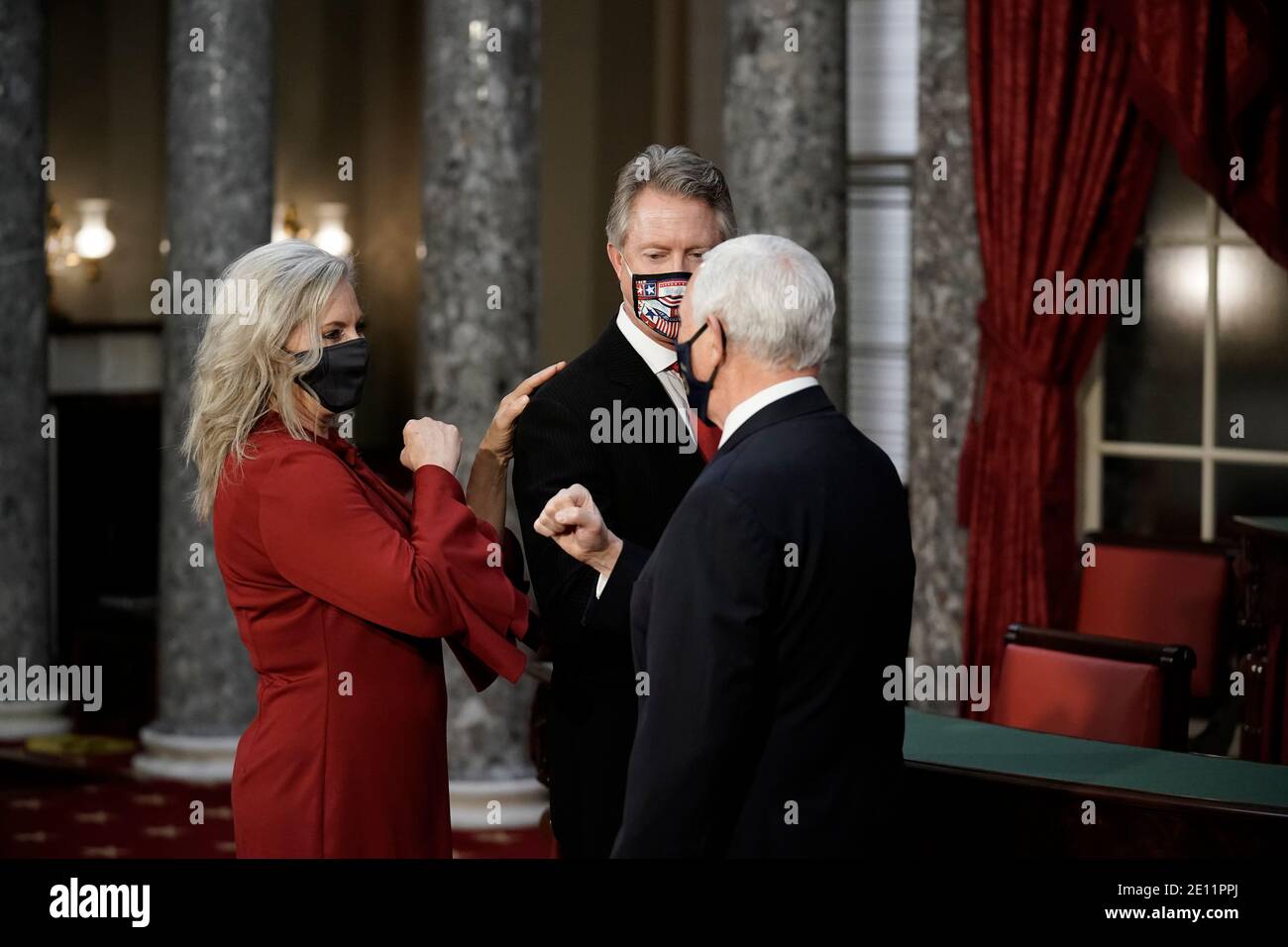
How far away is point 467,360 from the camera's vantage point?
5.69m

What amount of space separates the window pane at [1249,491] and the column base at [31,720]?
198 inches

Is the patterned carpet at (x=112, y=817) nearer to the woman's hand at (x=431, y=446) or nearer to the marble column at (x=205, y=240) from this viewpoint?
the marble column at (x=205, y=240)

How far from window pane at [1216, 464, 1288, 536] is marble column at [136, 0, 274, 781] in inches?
144

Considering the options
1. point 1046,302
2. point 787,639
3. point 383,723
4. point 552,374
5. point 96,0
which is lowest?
point 383,723

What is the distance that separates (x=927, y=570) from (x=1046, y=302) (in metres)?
1.06

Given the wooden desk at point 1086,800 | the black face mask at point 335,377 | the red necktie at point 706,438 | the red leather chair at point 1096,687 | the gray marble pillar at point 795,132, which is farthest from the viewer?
the gray marble pillar at point 795,132

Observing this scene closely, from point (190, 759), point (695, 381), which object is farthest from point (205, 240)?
point (695, 381)

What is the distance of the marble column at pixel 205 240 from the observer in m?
6.33

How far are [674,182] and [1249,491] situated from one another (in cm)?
383

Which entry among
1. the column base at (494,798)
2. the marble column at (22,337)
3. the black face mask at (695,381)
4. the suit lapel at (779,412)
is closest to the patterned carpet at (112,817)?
the column base at (494,798)

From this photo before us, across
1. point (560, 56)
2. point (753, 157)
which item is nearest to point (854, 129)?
point (753, 157)

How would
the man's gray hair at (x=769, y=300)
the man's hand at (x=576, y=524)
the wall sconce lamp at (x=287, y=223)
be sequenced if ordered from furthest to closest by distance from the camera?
1. the wall sconce lamp at (x=287, y=223)
2. the man's hand at (x=576, y=524)
3. the man's gray hair at (x=769, y=300)

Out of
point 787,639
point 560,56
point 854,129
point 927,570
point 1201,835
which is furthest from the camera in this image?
point 560,56
